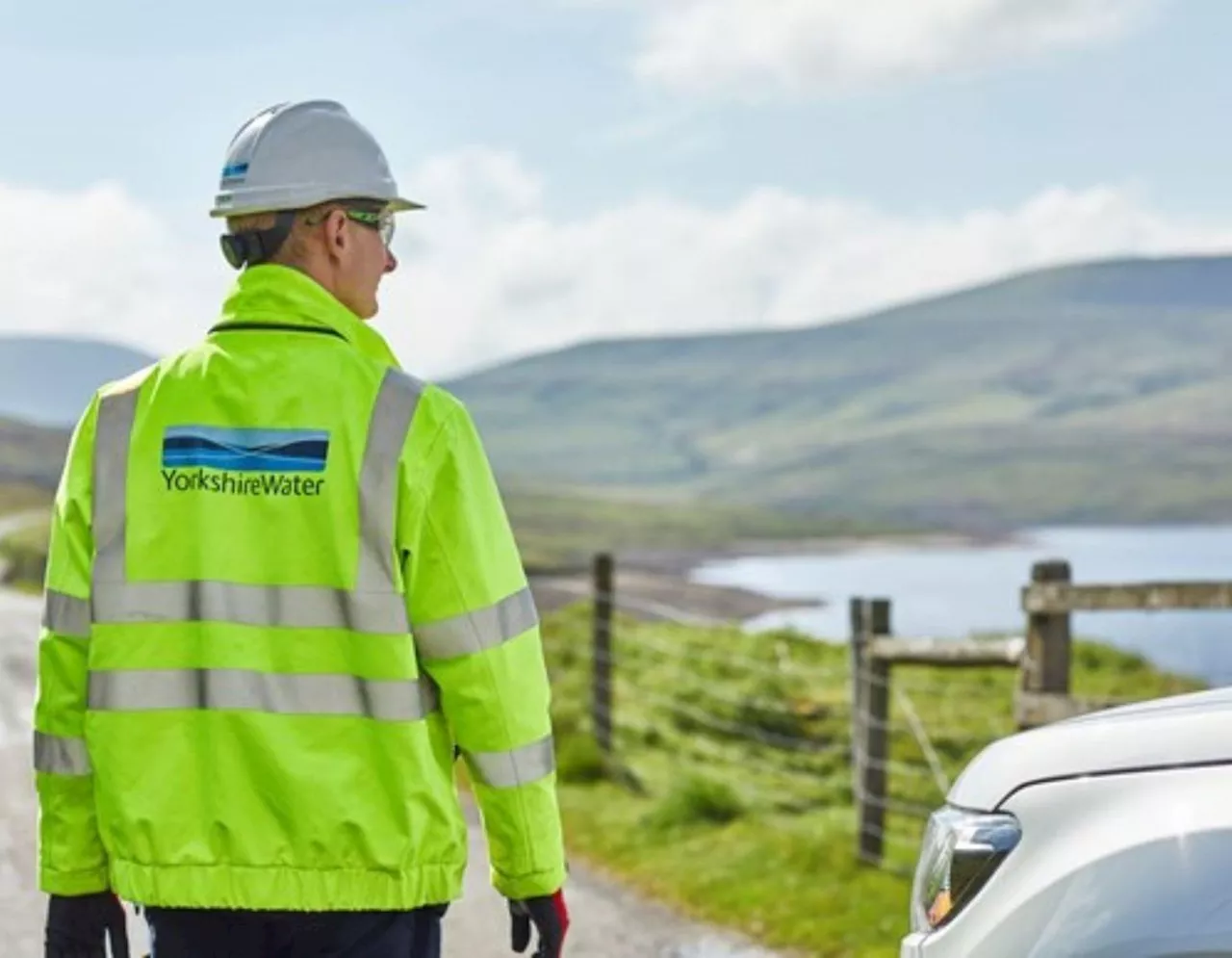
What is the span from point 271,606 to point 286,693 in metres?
0.13

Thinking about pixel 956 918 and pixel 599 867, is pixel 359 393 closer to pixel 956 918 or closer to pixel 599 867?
pixel 956 918

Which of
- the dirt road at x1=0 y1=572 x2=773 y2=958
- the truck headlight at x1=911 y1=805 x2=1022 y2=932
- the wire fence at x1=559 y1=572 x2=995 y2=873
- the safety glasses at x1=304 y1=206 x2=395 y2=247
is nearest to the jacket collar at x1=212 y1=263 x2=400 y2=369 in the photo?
the safety glasses at x1=304 y1=206 x2=395 y2=247

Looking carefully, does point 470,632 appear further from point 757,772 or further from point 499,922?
point 757,772

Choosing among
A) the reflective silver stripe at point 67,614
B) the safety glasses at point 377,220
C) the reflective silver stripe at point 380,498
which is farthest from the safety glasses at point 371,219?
the reflective silver stripe at point 67,614

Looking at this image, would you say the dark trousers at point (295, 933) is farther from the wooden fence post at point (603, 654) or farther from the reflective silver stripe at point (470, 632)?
the wooden fence post at point (603, 654)

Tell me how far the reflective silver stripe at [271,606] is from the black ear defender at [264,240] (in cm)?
52

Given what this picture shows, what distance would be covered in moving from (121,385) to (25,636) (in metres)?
25.8

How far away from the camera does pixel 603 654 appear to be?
13.8 metres

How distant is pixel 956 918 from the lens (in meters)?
3.23

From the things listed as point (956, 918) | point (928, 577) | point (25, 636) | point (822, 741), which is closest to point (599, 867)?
point (822, 741)

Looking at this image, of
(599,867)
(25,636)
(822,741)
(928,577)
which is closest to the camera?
(599,867)

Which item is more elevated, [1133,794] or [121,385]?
[121,385]

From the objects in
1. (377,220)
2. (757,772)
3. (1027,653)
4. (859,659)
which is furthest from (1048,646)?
(757,772)

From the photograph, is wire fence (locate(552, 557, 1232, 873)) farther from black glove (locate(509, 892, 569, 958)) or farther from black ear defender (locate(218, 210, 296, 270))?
black ear defender (locate(218, 210, 296, 270))
